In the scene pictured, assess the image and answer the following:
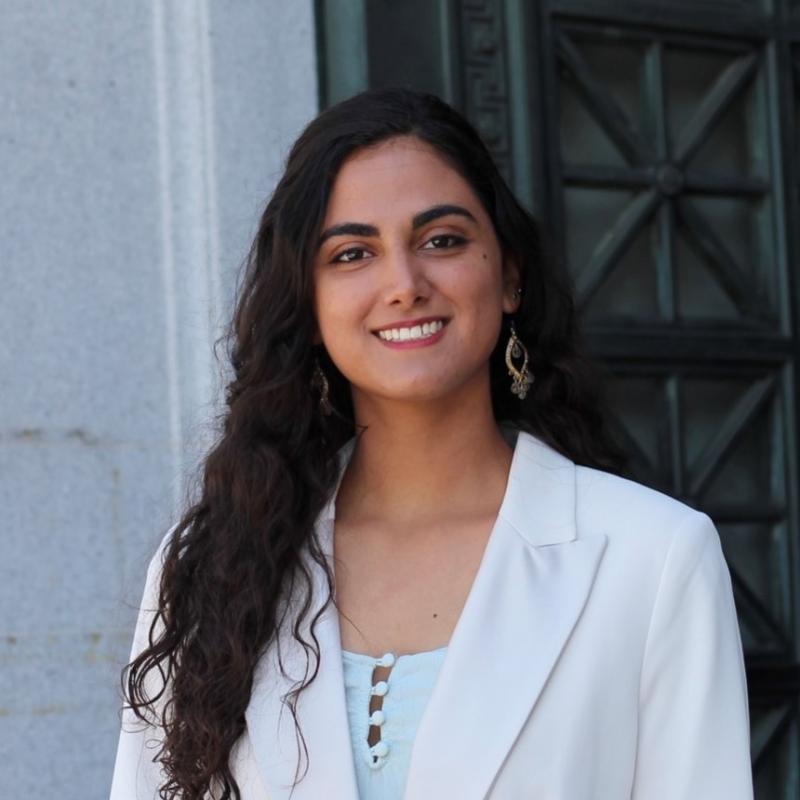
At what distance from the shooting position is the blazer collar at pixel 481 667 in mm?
2854

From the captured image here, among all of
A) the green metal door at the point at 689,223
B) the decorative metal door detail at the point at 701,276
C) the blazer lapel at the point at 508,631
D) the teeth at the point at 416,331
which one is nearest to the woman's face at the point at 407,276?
the teeth at the point at 416,331

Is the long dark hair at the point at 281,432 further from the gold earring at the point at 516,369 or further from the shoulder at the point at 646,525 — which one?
the shoulder at the point at 646,525

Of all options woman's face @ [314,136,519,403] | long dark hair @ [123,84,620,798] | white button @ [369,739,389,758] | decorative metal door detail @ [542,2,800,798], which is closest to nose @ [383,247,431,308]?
woman's face @ [314,136,519,403]

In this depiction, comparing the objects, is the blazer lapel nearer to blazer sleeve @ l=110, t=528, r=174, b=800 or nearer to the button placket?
the button placket

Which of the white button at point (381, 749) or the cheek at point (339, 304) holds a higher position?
the cheek at point (339, 304)

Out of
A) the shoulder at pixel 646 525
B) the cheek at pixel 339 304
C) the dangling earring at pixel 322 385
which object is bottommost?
the shoulder at pixel 646 525

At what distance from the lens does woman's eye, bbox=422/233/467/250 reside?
10.1ft

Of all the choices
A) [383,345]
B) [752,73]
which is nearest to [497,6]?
[752,73]

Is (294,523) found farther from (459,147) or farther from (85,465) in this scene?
(85,465)

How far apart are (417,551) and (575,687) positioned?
427mm

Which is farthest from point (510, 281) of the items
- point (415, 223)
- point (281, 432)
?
point (281, 432)

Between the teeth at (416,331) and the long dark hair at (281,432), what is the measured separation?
25 centimetres

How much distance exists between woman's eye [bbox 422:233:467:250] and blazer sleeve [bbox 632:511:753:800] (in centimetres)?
62

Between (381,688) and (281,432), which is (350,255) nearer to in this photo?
(281,432)
